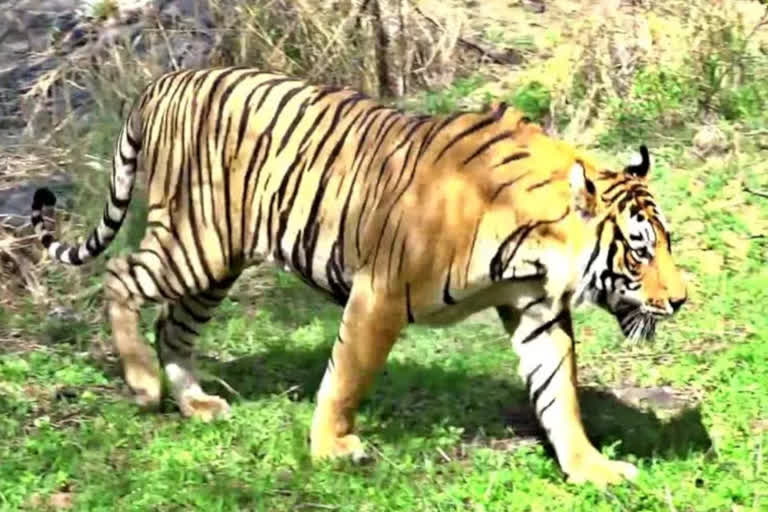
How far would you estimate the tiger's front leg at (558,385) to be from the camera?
461 cm

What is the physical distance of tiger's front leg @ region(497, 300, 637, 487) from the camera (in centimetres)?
461

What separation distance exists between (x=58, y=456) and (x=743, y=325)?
2.94m

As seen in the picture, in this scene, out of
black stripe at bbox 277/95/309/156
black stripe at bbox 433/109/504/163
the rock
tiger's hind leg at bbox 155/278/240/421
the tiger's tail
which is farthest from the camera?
the rock

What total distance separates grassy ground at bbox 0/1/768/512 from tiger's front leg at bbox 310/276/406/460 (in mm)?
99

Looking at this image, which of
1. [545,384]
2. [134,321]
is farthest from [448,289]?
[134,321]

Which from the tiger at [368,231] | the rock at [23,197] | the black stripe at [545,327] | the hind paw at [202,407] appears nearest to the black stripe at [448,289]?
the tiger at [368,231]

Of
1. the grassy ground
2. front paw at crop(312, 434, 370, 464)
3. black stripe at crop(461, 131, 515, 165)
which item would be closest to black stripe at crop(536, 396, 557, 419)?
the grassy ground

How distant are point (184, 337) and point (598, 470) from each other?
5.70ft

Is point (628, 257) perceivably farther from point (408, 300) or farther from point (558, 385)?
point (408, 300)

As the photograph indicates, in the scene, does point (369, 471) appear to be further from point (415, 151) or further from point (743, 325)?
point (743, 325)

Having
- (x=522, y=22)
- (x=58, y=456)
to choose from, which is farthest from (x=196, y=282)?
(x=522, y=22)

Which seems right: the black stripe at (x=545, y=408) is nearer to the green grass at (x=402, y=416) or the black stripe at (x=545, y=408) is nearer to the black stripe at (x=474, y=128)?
the green grass at (x=402, y=416)

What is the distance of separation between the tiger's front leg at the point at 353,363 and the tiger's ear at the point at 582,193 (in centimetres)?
67

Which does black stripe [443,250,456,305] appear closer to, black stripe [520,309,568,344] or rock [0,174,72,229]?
black stripe [520,309,568,344]
